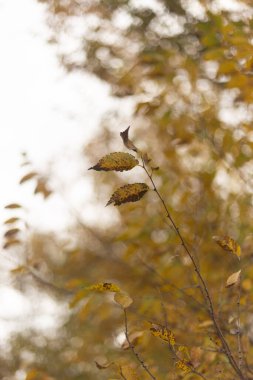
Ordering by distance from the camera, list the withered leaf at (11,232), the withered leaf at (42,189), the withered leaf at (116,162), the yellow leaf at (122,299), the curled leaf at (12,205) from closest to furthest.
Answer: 1. the withered leaf at (116,162)
2. the yellow leaf at (122,299)
3. the curled leaf at (12,205)
4. the withered leaf at (11,232)
5. the withered leaf at (42,189)

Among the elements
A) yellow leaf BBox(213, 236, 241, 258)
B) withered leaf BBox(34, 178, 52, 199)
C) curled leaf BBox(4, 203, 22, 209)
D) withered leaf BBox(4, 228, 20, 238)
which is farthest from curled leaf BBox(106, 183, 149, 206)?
withered leaf BBox(34, 178, 52, 199)

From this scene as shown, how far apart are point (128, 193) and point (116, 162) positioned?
65mm

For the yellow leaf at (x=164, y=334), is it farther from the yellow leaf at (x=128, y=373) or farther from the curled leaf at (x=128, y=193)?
the curled leaf at (x=128, y=193)

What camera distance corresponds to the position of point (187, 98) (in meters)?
2.36

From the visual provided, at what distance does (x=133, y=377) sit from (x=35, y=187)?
126 cm

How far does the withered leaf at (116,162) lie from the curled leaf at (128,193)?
0.13 feet

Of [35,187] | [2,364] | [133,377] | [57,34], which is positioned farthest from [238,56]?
[2,364]

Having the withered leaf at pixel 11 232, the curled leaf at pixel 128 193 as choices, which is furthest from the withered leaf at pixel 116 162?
the withered leaf at pixel 11 232

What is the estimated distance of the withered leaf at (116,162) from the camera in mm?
820

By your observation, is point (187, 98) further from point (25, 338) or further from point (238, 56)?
point (25, 338)

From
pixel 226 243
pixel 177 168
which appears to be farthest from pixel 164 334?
pixel 177 168

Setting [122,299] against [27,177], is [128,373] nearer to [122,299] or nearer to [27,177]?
[122,299]

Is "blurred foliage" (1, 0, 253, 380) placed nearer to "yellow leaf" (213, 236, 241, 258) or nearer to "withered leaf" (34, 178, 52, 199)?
"withered leaf" (34, 178, 52, 199)

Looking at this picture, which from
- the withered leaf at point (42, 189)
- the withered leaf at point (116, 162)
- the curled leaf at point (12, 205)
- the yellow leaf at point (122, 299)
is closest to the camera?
the withered leaf at point (116, 162)
